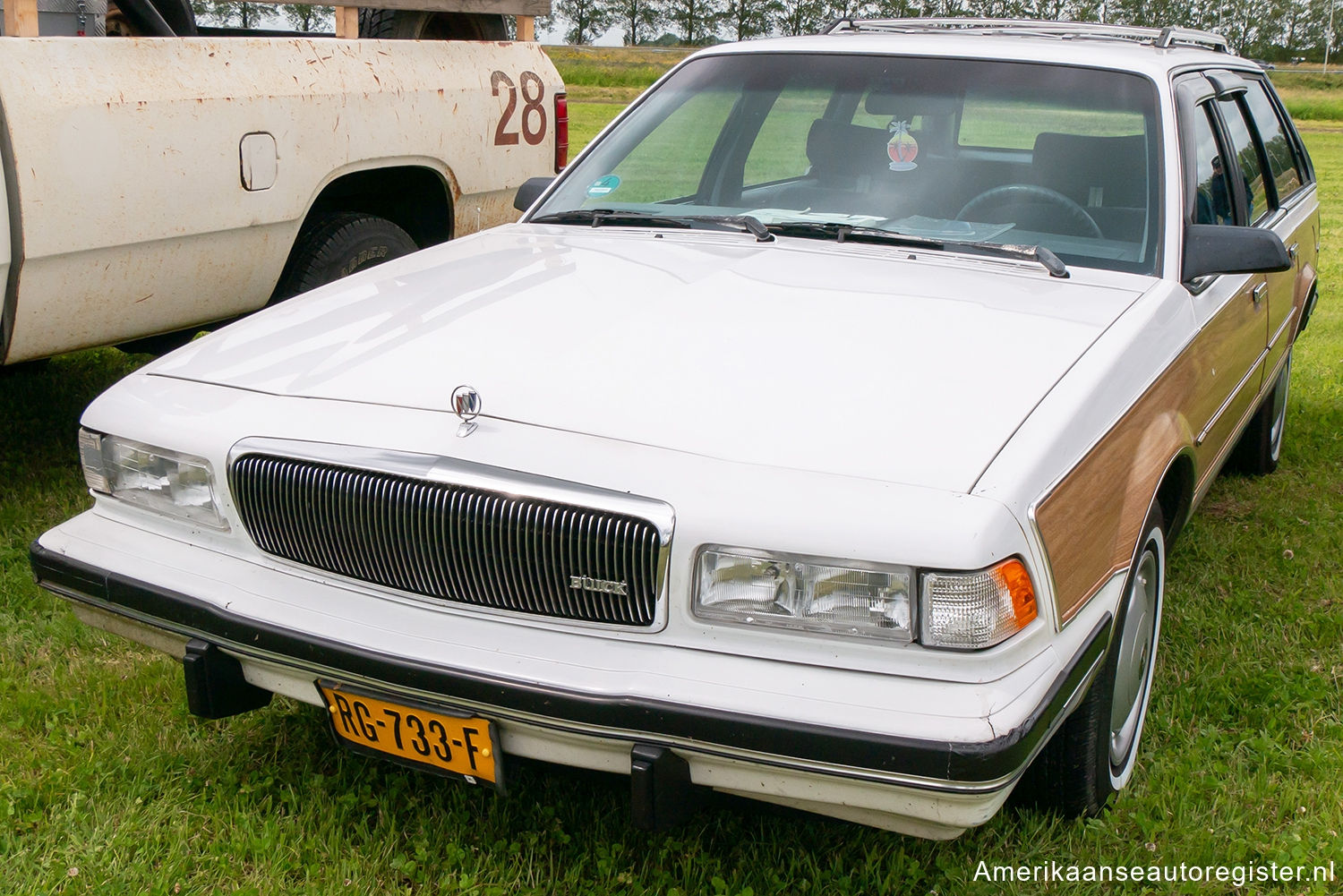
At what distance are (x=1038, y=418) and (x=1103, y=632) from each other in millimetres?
411

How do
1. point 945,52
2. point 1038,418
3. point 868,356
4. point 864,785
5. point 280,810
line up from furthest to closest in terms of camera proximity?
point 945,52 < point 280,810 < point 868,356 < point 1038,418 < point 864,785

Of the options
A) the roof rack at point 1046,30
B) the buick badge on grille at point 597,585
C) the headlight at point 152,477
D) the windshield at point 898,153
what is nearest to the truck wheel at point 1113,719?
the windshield at point 898,153

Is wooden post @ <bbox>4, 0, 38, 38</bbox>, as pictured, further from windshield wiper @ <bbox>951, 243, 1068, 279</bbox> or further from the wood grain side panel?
the wood grain side panel

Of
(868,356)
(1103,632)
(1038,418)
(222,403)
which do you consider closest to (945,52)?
(868,356)

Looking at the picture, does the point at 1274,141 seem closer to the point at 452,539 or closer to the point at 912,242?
the point at 912,242

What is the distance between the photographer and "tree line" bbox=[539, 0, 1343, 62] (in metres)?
69.0

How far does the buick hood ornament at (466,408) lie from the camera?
7.22 feet

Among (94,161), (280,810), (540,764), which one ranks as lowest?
(280,810)

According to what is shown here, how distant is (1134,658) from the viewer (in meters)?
2.76

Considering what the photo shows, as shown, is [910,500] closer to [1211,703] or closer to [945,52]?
[1211,703]

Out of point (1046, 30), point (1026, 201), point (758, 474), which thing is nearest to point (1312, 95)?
point (1046, 30)

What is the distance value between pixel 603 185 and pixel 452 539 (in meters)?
1.77

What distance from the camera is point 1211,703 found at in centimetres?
312

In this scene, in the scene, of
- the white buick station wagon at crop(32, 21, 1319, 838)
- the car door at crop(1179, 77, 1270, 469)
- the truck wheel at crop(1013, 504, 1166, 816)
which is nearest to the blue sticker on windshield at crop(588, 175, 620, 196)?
the white buick station wagon at crop(32, 21, 1319, 838)
